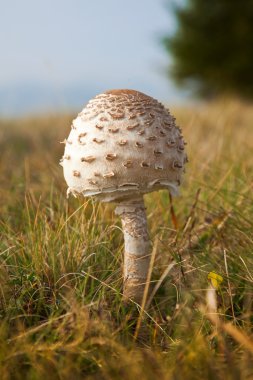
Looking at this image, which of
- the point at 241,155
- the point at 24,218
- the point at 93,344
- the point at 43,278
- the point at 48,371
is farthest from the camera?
the point at 241,155

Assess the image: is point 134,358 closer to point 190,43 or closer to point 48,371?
point 48,371

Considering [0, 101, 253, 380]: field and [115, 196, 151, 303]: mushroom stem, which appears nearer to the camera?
[0, 101, 253, 380]: field

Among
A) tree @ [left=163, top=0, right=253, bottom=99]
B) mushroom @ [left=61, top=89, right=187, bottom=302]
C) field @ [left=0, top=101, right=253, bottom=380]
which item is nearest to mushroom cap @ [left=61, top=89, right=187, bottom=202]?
mushroom @ [left=61, top=89, right=187, bottom=302]

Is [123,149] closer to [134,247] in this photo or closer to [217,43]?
[134,247]

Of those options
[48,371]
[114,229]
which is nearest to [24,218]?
[114,229]

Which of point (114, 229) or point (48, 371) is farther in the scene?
point (114, 229)

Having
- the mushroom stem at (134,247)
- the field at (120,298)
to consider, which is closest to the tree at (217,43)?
the field at (120,298)

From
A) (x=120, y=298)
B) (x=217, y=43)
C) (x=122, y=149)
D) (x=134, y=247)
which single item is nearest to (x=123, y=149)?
(x=122, y=149)

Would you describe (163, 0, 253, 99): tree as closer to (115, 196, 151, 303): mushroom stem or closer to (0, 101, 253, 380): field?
(0, 101, 253, 380): field
